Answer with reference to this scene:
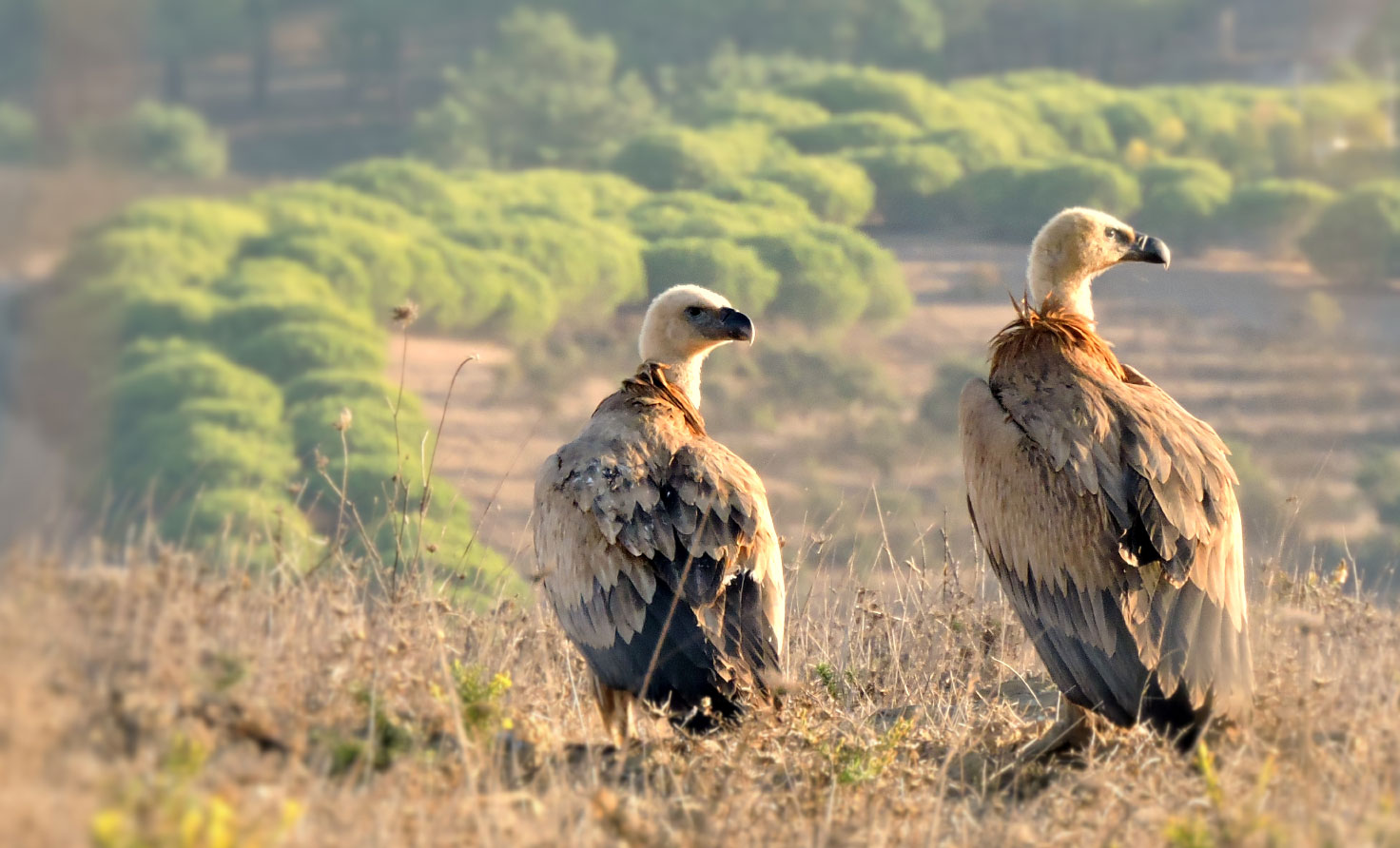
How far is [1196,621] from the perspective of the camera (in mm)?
5285

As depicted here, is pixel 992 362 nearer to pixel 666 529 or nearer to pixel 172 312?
pixel 666 529

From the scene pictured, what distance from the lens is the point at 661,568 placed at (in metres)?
5.51

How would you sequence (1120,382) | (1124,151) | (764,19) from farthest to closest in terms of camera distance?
(764,19), (1124,151), (1120,382)

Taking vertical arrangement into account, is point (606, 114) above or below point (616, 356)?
above

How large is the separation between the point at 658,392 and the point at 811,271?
17.7 metres

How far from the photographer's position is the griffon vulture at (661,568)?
5.28 m

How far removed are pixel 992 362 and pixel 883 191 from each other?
21120mm

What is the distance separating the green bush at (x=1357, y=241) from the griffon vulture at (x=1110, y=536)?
25.5 metres

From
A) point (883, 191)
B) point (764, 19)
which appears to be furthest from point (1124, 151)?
point (764, 19)

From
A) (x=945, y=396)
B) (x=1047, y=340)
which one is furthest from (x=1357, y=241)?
(x=1047, y=340)

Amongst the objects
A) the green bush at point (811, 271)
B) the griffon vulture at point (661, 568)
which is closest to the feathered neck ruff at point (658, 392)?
the griffon vulture at point (661, 568)

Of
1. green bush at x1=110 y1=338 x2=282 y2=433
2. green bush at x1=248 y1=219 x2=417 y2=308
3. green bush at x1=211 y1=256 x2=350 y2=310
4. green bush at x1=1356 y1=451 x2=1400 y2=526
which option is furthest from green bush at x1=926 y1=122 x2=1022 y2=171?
green bush at x1=110 y1=338 x2=282 y2=433

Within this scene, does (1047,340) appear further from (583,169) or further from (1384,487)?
(583,169)

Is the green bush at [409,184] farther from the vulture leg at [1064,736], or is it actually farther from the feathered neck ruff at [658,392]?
the vulture leg at [1064,736]
